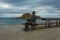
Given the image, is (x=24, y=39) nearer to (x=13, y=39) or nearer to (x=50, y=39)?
(x=13, y=39)

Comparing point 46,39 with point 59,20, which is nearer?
point 46,39

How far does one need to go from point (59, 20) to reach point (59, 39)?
10.6 meters

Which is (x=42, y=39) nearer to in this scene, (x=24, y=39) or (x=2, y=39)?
(x=24, y=39)

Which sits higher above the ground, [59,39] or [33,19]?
[33,19]

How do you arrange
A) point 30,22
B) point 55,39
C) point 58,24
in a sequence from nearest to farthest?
point 55,39
point 30,22
point 58,24

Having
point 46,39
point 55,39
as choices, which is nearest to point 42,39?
point 46,39

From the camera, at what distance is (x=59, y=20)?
1980 cm

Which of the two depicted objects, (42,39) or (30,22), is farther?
(30,22)

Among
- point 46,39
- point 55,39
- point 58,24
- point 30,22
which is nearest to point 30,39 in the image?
point 46,39

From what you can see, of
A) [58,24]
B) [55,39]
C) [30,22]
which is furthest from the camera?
[58,24]

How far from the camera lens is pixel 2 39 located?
966cm

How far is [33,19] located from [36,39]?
575 centimetres

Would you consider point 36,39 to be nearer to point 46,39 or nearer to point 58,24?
point 46,39

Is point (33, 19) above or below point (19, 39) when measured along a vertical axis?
above
